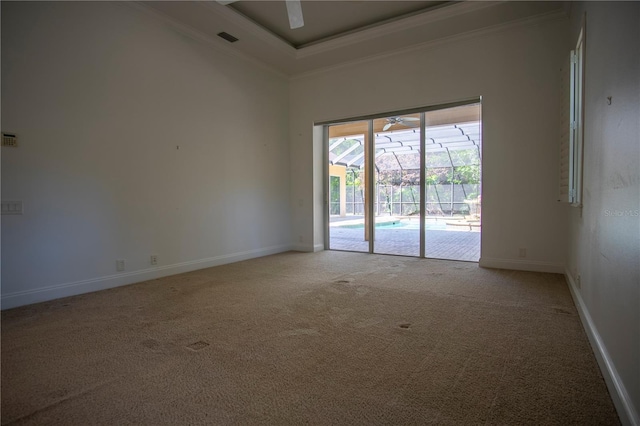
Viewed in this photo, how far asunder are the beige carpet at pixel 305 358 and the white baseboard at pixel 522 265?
81cm

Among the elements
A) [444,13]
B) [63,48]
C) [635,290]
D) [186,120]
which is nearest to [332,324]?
[635,290]

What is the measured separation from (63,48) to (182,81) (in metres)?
1.31

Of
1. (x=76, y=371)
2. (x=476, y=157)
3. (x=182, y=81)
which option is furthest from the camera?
(x=476, y=157)

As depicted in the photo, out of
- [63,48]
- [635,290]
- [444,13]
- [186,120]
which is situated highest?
[444,13]

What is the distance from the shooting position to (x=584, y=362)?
1.89 meters

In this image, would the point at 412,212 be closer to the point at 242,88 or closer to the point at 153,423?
the point at 242,88

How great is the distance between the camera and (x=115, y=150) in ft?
12.0

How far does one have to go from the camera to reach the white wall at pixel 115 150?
9.89 feet

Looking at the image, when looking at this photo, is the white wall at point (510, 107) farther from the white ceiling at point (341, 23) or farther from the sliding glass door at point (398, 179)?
the sliding glass door at point (398, 179)

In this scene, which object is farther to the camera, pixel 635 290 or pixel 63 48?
pixel 63 48

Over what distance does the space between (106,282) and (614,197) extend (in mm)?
4350

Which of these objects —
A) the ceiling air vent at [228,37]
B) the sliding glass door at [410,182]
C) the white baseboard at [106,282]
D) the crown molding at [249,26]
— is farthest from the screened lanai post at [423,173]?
the ceiling air vent at [228,37]

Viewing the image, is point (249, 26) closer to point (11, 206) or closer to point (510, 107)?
point (11, 206)

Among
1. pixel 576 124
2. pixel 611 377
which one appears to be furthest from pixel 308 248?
pixel 611 377
